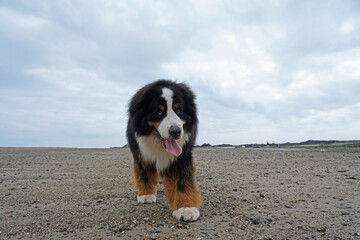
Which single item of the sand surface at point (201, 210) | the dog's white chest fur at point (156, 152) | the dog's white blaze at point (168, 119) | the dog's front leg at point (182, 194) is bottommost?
the sand surface at point (201, 210)

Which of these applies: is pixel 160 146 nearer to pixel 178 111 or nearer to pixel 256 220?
pixel 178 111

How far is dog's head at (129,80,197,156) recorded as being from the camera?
10.9 ft

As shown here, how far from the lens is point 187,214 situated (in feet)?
10.4

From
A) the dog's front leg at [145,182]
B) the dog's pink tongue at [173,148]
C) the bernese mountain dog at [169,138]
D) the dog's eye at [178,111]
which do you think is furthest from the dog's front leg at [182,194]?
the dog's eye at [178,111]

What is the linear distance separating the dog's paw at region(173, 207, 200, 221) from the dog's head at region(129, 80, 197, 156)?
30.5 inches

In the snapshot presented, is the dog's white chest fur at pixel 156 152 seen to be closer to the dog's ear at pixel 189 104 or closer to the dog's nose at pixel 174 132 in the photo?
the dog's nose at pixel 174 132

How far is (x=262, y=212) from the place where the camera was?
3.41 metres

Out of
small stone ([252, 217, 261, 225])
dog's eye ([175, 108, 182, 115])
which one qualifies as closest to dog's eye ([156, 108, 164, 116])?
dog's eye ([175, 108, 182, 115])

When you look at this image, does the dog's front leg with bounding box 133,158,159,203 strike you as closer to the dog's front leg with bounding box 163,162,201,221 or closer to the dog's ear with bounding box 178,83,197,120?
the dog's front leg with bounding box 163,162,201,221

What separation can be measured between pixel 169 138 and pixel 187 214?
3.45 ft

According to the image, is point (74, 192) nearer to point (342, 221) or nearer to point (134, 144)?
point (134, 144)

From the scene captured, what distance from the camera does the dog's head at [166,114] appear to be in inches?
131

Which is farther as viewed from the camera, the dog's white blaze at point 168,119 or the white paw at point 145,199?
the white paw at point 145,199

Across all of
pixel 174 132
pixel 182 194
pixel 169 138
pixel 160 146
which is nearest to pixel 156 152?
pixel 160 146
